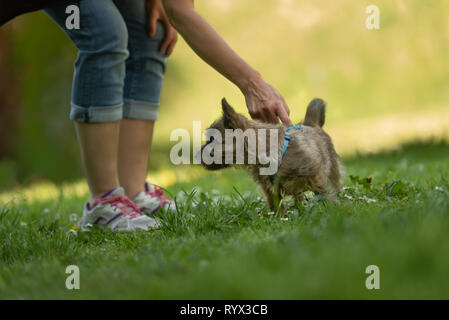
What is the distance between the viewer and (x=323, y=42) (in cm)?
1010

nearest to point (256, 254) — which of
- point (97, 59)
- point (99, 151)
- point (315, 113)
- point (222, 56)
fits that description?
point (222, 56)

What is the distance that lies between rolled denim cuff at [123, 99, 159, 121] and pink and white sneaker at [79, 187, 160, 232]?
64cm

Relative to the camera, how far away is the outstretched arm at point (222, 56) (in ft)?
9.03

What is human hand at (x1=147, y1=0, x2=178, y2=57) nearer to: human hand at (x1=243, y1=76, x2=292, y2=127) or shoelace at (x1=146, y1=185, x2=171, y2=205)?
human hand at (x1=243, y1=76, x2=292, y2=127)

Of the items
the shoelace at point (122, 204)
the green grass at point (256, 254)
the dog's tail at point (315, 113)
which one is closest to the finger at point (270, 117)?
the green grass at point (256, 254)

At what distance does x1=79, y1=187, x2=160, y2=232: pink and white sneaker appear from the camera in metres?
3.00

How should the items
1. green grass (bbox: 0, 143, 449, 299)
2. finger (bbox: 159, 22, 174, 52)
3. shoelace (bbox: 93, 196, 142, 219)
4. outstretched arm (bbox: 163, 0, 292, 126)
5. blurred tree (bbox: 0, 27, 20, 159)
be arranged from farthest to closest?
1. blurred tree (bbox: 0, 27, 20, 159)
2. finger (bbox: 159, 22, 174, 52)
3. shoelace (bbox: 93, 196, 142, 219)
4. outstretched arm (bbox: 163, 0, 292, 126)
5. green grass (bbox: 0, 143, 449, 299)

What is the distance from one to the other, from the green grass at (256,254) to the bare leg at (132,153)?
2.26 feet

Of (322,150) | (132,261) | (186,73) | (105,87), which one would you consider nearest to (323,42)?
(186,73)

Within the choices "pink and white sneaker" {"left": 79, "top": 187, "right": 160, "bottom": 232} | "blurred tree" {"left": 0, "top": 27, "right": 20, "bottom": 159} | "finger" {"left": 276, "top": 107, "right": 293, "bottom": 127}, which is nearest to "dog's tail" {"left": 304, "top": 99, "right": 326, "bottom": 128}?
"finger" {"left": 276, "top": 107, "right": 293, "bottom": 127}

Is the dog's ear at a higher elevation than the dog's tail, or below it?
below

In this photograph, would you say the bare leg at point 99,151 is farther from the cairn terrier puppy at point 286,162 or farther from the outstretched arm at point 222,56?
the outstretched arm at point 222,56
